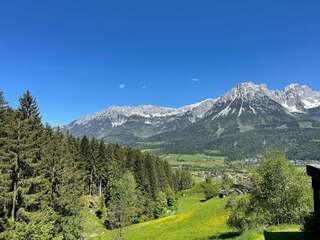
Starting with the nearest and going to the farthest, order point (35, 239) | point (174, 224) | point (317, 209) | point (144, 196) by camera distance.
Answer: point (317, 209) < point (35, 239) < point (174, 224) < point (144, 196)

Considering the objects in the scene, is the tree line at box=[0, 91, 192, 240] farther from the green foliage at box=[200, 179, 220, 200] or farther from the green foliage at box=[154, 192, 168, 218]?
the green foliage at box=[200, 179, 220, 200]

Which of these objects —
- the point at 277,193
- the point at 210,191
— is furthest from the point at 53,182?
the point at 210,191

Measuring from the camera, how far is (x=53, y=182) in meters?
57.2

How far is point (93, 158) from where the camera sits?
97625mm

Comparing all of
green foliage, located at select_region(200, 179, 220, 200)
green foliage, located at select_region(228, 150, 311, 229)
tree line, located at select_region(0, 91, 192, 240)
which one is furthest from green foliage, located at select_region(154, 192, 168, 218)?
green foliage, located at select_region(228, 150, 311, 229)

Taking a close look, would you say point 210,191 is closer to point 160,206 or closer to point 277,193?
point 160,206

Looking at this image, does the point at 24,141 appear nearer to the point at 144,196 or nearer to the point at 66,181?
the point at 66,181

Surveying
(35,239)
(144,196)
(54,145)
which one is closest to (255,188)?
(35,239)

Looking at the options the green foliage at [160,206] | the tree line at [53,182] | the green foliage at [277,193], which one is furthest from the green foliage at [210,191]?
the green foliage at [277,193]

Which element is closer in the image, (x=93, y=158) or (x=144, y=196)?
(x=93, y=158)

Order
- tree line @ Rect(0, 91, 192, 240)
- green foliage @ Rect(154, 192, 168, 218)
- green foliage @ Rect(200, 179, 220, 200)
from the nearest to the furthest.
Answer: tree line @ Rect(0, 91, 192, 240)
green foliage @ Rect(154, 192, 168, 218)
green foliage @ Rect(200, 179, 220, 200)

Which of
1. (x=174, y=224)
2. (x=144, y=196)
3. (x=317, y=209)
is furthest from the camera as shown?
(x=144, y=196)

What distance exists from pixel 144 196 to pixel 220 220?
48352 mm

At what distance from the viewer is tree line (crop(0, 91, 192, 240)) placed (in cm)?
3922
